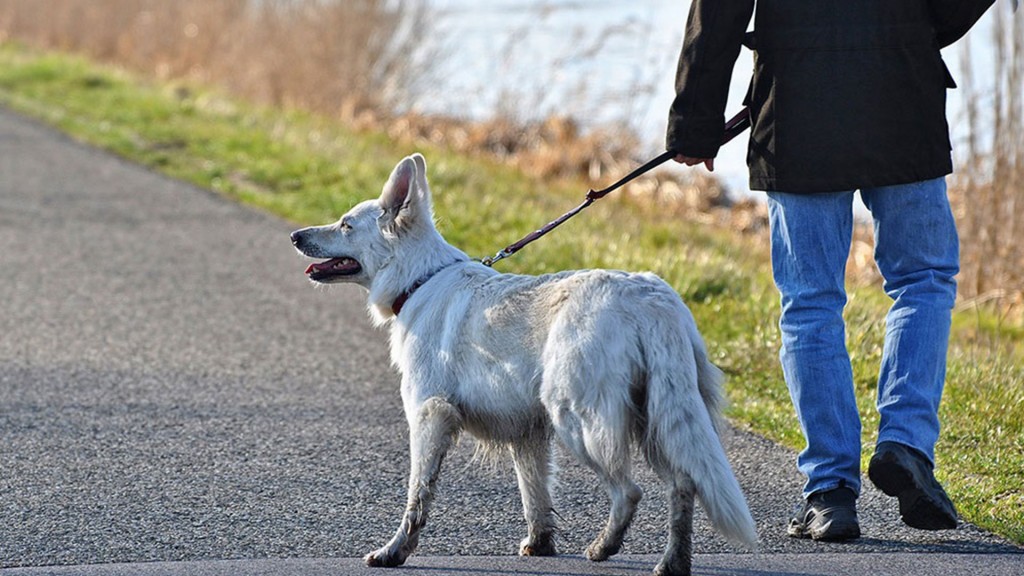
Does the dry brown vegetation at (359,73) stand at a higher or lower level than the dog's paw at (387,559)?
higher

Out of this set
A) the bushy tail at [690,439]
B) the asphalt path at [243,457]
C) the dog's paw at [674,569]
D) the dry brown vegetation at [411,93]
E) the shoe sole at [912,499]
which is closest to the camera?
the bushy tail at [690,439]

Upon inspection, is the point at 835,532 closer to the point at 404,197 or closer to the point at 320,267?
the point at 404,197

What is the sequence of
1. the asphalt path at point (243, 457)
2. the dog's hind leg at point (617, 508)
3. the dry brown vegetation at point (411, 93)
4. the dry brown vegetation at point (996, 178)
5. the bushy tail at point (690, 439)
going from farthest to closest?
1. the dry brown vegetation at point (411, 93)
2. the dry brown vegetation at point (996, 178)
3. the asphalt path at point (243, 457)
4. the dog's hind leg at point (617, 508)
5. the bushy tail at point (690, 439)

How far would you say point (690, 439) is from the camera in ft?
13.7

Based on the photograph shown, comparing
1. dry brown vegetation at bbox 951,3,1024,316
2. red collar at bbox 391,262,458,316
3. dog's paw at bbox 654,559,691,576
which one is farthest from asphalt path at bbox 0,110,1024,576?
dry brown vegetation at bbox 951,3,1024,316

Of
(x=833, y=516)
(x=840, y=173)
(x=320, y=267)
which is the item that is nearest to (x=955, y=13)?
(x=840, y=173)

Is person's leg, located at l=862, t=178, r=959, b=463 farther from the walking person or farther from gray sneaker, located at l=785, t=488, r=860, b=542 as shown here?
gray sneaker, located at l=785, t=488, r=860, b=542

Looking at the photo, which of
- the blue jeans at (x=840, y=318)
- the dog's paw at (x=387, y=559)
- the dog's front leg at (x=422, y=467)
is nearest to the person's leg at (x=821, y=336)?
the blue jeans at (x=840, y=318)

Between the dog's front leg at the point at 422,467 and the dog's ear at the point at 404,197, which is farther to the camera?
the dog's ear at the point at 404,197

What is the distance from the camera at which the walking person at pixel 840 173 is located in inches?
185

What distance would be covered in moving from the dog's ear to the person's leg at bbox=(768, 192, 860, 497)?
124 centimetres

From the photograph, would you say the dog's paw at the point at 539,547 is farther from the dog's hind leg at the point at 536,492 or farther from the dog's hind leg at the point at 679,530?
the dog's hind leg at the point at 679,530

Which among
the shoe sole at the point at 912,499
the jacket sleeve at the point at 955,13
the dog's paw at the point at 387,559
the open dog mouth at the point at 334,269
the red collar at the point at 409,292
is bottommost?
the dog's paw at the point at 387,559

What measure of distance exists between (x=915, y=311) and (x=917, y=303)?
27 millimetres
